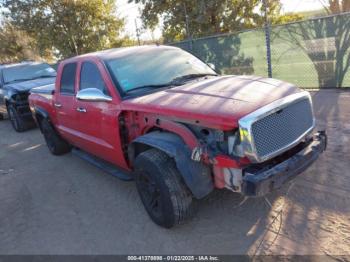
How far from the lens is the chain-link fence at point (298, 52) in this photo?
7.75 m

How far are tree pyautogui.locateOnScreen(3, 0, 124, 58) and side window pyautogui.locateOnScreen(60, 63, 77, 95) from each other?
16929mm

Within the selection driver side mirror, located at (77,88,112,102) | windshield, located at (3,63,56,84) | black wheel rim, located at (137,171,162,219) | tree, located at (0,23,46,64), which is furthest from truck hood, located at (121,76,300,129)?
tree, located at (0,23,46,64)

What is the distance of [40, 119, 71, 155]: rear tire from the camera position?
6375mm

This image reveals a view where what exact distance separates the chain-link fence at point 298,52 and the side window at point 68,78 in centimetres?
568

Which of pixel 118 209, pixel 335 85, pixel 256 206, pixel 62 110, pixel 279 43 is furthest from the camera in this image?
pixel 279 43

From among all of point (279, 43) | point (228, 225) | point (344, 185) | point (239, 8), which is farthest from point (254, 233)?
point (239, 8)

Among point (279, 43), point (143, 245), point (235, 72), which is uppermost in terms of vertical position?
point (279, 43)

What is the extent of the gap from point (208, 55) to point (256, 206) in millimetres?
7735

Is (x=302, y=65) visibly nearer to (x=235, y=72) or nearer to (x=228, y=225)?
(x=235, y=72)

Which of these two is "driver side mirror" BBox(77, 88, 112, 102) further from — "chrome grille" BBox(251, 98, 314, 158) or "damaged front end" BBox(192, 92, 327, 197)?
"chrome grille" BBox(251, 98, 314, 158)

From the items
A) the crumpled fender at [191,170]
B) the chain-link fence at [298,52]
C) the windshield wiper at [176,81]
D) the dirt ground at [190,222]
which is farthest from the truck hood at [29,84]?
the crumpled fender at [191,170]

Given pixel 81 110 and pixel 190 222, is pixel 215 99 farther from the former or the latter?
pixel 81 110

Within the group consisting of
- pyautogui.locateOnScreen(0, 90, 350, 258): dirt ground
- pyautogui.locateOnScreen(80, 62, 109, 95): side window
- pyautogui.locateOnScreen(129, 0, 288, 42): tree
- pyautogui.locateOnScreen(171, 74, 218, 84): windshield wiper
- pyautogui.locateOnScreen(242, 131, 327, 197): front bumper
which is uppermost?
pyautogui.locateOnScreen(129, 0, 288, 42): tree

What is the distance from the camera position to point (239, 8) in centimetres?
1275
